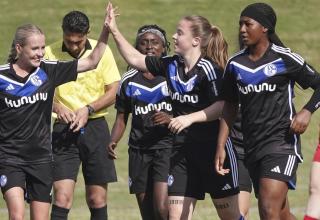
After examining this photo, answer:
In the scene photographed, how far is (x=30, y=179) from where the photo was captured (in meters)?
11.3

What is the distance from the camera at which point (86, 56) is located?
12750 millimetres

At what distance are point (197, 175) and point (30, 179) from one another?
160 cm

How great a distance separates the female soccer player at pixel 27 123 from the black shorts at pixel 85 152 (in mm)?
1171

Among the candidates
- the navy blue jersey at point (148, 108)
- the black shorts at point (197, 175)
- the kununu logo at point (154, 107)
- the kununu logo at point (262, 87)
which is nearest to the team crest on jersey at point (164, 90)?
the navy blue jersey at point (148, 108)

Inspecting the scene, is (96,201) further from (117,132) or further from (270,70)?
(270,70)

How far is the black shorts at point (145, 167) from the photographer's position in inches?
478

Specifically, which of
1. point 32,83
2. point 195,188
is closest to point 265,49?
point 195,188

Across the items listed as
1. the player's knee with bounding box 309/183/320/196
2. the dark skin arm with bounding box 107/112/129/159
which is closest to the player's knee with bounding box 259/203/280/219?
the player's knee with bounding box 309/183/320/196

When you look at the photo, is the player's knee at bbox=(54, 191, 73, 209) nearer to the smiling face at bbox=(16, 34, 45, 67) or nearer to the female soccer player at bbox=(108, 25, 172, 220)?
the female soccer player at bbox=(108, 25, 172, 220)

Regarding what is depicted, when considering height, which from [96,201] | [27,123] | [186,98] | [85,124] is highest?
[186,98]

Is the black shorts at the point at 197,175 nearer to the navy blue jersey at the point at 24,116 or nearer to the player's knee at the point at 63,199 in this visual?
the navy blue jersey at the point at 24,116

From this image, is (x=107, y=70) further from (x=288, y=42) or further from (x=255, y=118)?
(x=288, y=42)

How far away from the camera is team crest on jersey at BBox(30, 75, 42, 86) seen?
11.2 metres

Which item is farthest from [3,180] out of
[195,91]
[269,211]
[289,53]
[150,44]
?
[289,53]
